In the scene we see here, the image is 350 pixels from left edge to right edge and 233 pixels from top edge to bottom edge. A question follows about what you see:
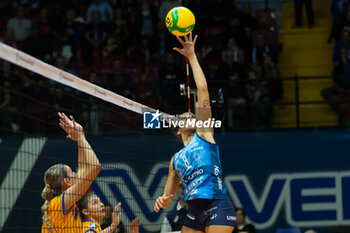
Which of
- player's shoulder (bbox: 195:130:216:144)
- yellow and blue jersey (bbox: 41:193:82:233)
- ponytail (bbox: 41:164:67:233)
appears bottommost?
yellow and blue jersey (bbox: 41:193:82:233)

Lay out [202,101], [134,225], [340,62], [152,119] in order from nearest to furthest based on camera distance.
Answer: [202,101]
[134,225]
[152,119]
[340,62]

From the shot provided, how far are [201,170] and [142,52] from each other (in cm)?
853

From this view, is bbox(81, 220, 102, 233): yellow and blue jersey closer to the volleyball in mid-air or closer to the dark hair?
the dark hair

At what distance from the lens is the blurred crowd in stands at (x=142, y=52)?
12.7 m

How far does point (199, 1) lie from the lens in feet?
50.2

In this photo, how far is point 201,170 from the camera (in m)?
6.67

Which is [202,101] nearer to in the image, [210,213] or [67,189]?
[210,213]

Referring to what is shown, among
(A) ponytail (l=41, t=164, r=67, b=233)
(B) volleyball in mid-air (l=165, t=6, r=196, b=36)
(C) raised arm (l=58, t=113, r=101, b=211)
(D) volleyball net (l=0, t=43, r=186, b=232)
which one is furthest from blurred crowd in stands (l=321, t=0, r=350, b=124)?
(A) ponytail (l=41, t=164, r=67, b=233)

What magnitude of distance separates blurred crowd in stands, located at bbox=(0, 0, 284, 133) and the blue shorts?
528 centimetres

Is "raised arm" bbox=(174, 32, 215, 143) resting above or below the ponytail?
above

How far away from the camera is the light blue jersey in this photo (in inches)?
262

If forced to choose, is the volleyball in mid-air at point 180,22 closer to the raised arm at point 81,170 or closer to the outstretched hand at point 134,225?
the raised arm at point 81,170

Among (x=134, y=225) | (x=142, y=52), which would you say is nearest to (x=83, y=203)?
(x=134, y=225)

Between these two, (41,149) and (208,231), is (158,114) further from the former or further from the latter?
(41,149)
